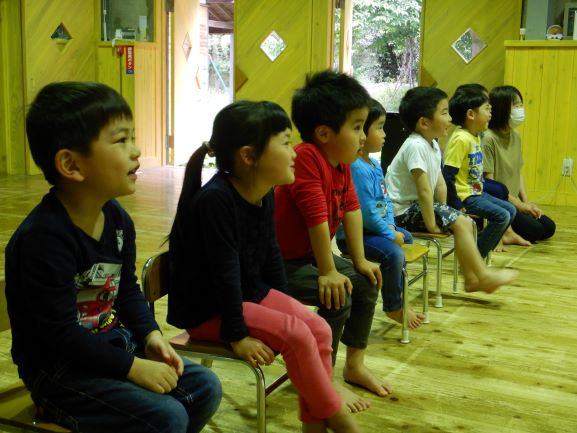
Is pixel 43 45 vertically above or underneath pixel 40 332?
above

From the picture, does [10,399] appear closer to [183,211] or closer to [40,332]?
[40,332]

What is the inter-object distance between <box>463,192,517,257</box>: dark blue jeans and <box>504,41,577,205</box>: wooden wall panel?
8.11 feet

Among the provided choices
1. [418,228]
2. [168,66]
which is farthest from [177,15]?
[418,228]

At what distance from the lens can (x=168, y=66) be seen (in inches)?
335

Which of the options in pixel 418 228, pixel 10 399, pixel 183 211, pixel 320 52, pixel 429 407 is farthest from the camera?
pixel 320 52

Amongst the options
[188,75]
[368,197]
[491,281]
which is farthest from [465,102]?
[188,75]

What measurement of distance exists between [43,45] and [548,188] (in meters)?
5.25

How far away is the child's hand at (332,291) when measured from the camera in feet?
7.40

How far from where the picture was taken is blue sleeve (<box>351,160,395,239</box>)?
2.84 meters

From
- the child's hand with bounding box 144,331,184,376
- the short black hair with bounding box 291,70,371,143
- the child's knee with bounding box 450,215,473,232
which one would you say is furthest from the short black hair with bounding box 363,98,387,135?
the child's hand with bounding box 144,331,184,376

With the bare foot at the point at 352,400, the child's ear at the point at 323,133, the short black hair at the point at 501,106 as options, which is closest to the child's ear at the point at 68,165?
the child's ear at the point at 323,133

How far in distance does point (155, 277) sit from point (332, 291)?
58 centimetres

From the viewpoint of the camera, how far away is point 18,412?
1.48m

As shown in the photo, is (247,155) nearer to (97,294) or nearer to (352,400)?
(97,294)
